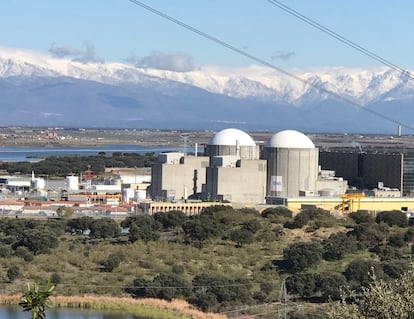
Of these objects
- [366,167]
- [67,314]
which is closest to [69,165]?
[366,167]

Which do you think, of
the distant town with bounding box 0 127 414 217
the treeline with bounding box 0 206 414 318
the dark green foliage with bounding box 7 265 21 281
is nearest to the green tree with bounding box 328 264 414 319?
the treeline with bounding box 0 206 414 318

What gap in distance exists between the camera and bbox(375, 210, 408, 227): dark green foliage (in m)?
41.1

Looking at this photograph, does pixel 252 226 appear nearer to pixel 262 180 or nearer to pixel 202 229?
pixel 202 229

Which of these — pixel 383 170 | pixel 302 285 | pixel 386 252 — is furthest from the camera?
pixel 383 170

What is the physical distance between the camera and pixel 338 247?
3309 cm

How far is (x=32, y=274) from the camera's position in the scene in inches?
1216

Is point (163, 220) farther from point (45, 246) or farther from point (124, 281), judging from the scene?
A: point (124, 281)

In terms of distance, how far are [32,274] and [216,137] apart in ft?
88.6

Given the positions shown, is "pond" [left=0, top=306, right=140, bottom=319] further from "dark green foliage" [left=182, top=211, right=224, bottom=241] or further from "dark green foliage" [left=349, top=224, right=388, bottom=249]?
"dark green foliage" [left=349, top=224, right=388, bottom=249]

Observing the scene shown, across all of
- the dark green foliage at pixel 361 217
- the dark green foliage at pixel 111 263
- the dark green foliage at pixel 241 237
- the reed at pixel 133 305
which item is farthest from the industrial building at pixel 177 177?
the reed at pixel 133 305

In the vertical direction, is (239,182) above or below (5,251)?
above

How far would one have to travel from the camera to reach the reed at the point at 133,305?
26.5 meters

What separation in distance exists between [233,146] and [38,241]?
876 inches

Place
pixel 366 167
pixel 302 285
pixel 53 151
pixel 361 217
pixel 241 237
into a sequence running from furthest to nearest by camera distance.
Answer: pixel 53 151 < pixel 366 167 < pixel 361 217 < pixel 241 237 < pixel 302 285
